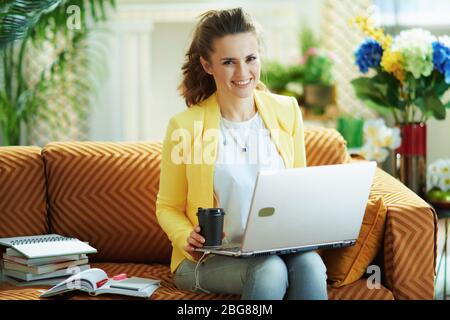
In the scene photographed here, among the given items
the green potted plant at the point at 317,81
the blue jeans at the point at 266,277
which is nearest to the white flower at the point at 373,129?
the blue jeans at the point at 266,277

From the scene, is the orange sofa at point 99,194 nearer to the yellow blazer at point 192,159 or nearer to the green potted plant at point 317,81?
the yellow blazer at point 192,159

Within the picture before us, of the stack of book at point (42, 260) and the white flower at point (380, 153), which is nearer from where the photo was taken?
the stack of book at point (42, 260)

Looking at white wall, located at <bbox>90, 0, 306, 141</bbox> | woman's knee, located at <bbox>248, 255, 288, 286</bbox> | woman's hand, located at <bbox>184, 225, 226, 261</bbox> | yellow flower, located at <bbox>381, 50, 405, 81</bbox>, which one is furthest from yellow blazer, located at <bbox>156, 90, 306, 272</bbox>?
white wall, located at <bbox>90, 0, 306, 141</bbox>

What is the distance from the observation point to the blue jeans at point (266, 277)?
203cm

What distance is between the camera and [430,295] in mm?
2305

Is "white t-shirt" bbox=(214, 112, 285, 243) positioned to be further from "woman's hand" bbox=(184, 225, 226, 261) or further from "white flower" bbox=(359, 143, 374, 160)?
"white flower" bbox=(359, 143, 374, 160)

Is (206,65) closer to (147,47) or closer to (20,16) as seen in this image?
(20,16)

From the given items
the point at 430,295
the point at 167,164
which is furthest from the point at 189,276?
the point at 430,295

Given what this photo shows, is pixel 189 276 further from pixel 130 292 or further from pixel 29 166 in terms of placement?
pixel 29 166

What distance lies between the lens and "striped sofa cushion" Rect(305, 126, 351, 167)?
267 centimetres

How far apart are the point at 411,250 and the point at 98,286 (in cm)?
89

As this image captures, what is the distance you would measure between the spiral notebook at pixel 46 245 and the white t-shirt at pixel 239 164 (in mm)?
423

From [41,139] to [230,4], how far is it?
150 centimetres

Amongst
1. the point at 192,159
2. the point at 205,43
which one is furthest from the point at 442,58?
the point at 192,159
